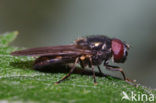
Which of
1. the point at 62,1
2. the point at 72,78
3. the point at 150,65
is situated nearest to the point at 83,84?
the point at 72,78

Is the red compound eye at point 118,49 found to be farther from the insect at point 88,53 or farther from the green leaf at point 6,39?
the green leaf at point 6,39

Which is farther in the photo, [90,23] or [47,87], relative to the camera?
[90,23]

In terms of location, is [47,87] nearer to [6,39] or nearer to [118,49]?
[118,49]

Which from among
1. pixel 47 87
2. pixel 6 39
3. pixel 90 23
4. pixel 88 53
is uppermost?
pixel 90 23

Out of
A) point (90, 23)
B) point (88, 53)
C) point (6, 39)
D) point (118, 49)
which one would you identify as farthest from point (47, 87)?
point (90, 23)

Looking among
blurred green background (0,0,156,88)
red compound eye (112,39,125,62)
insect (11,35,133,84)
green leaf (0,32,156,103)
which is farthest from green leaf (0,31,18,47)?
blurred green background (0,0,156,88)

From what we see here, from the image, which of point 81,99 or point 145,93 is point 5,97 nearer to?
point 81,99
